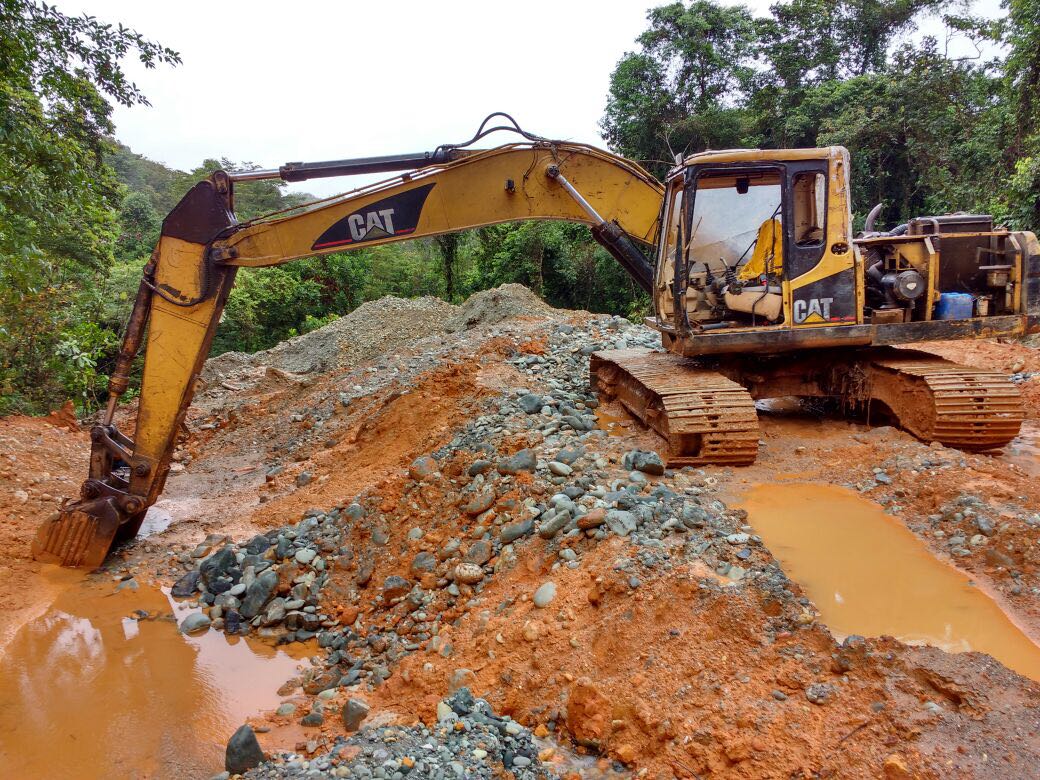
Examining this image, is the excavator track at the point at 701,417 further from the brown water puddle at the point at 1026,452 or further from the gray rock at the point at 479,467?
the brown water puddle at the point at 1026,452

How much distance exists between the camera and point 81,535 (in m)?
5.07

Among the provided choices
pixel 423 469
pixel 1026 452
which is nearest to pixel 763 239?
pixel 1026 452

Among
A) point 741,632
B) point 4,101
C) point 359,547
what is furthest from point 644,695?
point 4,101

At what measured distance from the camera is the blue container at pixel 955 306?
5609 millimetres

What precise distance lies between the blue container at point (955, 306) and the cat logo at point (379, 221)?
14.2 ft

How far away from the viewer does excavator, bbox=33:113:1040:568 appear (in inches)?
194

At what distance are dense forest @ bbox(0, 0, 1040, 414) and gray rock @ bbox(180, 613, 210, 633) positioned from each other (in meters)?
4.30

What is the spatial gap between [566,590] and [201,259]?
139 inches

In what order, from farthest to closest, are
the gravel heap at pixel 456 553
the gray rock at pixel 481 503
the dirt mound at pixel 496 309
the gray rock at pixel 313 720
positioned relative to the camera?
1. the dirt mound at pixel 496 309
2. the gray rock at pixel 481 503
3. the gray rock at pixel 313 720
4. the gravel heap at pixel 456 553

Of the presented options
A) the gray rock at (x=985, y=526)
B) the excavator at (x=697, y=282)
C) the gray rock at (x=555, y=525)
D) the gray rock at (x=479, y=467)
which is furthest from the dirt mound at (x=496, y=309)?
the gray rock at (x=985, y=526)

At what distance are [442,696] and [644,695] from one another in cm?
104

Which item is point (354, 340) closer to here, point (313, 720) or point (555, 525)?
point (555, 525)

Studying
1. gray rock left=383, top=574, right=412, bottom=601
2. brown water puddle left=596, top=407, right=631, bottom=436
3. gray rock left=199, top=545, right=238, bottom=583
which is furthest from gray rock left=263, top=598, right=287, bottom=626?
brown water puddle left=596, top=407, right=631, bottom=436

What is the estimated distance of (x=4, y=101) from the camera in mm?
5934
